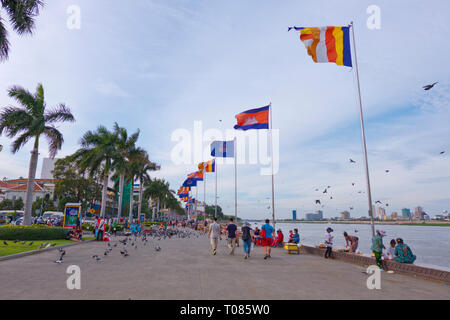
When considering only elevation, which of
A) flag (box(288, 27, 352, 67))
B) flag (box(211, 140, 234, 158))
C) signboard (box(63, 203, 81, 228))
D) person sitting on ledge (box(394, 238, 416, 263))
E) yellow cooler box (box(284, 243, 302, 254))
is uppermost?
flag (box(288, 27, 352, 67))

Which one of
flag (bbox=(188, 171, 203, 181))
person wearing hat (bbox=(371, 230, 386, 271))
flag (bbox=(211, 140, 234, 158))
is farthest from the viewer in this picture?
flag (bbox=(188, 171, 203, 181))

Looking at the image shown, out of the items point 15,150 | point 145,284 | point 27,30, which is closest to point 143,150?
point 15,150

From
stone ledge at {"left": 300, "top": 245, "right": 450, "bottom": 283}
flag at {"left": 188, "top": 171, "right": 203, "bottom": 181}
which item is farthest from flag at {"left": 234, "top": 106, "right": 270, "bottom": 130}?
flag at {"left": 188, "top": 171, "right": 203, "bottom": 181}

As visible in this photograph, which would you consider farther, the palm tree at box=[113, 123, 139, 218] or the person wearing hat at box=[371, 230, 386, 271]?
the palm tree at box=[113, 123, 139, 218]

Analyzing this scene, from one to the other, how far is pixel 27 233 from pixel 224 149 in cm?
1684

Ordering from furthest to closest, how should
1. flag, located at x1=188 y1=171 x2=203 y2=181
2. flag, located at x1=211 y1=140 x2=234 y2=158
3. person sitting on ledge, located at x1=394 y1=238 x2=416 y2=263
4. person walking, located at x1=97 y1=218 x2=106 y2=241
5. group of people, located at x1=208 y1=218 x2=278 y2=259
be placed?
flag, located at x1=188 y1=171 x2=203 y2=181
flag, located at x1=211 y1=140 x2=234 y2=158
person walking, located at x1=97 y1=218 x2=106 y2=241
group of people, located at x1=208 y1=218 x2=278 y2=259
person sitting on ledge, located at x1=394 y1=238 x2=416 y2=263

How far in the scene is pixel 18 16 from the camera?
1337 cm

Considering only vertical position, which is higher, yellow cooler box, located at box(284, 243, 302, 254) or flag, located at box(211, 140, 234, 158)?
flag, located at box(211, 140, 234, 158)

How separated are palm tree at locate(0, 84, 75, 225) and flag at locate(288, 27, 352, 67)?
60.5ft

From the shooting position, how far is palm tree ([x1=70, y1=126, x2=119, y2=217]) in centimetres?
2984

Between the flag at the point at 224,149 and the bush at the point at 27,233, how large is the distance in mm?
14839

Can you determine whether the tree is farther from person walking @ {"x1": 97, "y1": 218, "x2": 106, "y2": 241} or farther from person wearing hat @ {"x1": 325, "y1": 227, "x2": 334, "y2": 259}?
person wearing hat @ {"x1": 325, "y1": 227, "x2": 334, "y2": 259}

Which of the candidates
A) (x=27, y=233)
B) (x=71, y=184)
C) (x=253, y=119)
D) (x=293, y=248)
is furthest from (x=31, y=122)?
(x=71, y=184)
